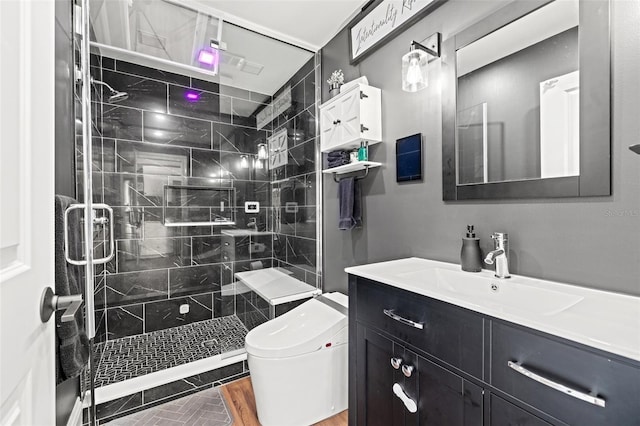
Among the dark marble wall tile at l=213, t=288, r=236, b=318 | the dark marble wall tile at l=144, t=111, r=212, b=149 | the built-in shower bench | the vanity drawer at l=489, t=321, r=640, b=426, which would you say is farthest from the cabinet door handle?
the dark marble wall tile at l=144, t=111, r=212, b=149

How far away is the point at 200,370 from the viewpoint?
6.44 feet

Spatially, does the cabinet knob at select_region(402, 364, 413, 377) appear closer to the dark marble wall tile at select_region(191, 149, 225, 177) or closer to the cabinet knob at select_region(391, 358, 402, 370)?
the cabinet knob at select_region(391, 358, 402, 370)

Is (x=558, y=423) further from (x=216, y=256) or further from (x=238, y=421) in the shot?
(x=216, y=256)

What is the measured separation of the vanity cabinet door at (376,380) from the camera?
3.72ft

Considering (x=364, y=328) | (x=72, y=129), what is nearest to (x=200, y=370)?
(x=364, y=328)

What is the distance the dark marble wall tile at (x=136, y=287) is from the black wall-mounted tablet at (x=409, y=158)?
2.35m

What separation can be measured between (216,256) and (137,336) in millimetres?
943

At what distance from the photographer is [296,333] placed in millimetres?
1650

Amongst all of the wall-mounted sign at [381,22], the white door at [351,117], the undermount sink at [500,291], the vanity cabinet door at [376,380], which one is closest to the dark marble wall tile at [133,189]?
the white door at [351,117]

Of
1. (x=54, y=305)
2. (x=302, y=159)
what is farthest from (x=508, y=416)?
(x=302, y=159)

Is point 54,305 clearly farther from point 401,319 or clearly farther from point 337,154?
point 337,154

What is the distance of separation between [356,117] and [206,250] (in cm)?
201

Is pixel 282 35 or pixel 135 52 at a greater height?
pixel 282 35

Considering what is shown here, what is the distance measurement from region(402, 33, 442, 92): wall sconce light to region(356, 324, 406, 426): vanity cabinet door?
4.07ft
